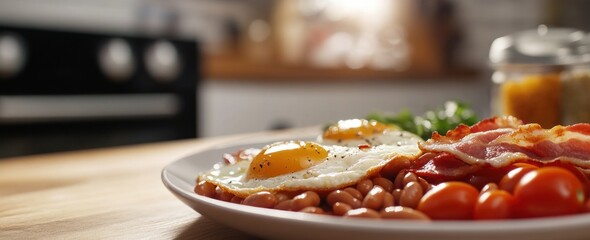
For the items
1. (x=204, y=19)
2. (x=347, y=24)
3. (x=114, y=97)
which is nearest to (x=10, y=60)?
(x=114, y=97)

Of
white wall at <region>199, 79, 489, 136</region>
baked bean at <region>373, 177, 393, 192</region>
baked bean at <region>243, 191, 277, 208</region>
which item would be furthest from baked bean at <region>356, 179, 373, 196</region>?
white wall at <region>199, 79, 489, 136</region>

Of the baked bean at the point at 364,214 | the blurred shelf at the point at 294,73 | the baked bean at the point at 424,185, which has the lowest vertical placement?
the blurred shelf at the point at 294,73

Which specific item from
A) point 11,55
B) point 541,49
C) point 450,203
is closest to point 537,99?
point 541,49

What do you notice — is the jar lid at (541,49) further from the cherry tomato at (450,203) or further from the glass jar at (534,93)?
the cherry tomato at (450,203)

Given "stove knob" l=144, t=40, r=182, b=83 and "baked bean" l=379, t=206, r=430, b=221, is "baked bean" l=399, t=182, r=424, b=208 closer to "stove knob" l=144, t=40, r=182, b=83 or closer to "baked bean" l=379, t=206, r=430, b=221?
"baked bean" l=379, t=206, r=430, b=221

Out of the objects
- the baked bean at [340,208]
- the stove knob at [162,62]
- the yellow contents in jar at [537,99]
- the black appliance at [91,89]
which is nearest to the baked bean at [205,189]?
the baked bean at [340,208]

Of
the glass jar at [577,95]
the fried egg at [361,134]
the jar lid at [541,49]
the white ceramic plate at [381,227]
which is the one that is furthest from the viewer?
the jar lid at [541,49]

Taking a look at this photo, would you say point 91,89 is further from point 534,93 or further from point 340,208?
point 340,208
